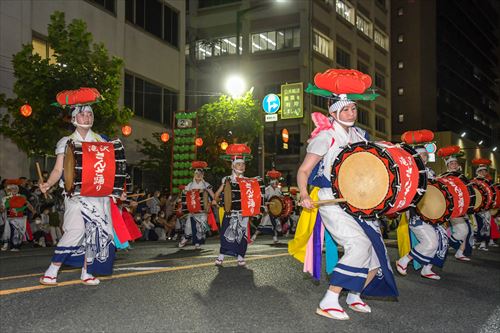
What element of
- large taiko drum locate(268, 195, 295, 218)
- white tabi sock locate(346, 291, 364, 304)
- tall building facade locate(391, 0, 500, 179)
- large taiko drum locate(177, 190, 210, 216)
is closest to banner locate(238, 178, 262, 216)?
large taiko drum locate(177, 190, 210, 216)

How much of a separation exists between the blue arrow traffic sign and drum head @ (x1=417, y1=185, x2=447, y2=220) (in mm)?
19301

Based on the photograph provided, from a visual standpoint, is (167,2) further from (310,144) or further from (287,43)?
(310,144)

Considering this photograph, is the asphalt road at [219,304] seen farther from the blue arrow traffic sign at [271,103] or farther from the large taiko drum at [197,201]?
the blue arrow traffic sign at [271,103]

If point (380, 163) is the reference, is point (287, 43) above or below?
above

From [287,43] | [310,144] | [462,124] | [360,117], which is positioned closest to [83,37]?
[310,144]

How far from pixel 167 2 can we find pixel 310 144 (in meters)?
25.6

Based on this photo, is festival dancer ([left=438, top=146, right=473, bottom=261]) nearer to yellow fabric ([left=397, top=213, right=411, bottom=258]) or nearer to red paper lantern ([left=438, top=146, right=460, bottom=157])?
red paper lantern ([left=438, top=146, right=460, bottom=157])

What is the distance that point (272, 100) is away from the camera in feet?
89.1

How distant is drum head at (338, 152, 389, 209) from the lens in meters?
5.00

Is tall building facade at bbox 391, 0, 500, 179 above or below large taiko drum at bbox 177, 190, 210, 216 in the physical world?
above

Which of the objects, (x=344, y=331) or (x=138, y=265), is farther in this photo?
(x=138, y=265)

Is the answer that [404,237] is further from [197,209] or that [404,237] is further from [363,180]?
[197,209]

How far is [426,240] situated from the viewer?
807cm

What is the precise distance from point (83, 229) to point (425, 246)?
14.7 feet
